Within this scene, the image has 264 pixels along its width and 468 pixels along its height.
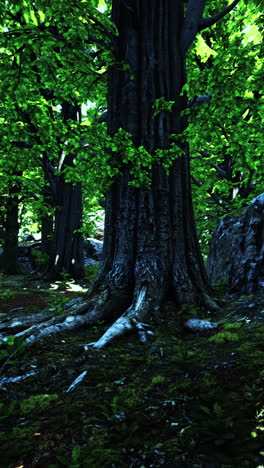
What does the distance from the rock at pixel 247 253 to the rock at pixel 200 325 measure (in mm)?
Answer: 1804

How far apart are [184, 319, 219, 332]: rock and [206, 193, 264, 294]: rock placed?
180 cm

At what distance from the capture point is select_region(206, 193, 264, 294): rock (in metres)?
5.43

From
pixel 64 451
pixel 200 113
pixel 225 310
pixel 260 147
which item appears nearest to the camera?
pixel 64 451

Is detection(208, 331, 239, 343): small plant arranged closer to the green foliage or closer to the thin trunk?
the green foliage

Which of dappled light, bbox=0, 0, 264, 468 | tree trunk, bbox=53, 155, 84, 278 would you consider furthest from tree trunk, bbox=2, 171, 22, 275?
dappled light, bbox=0, 0, 264, 468

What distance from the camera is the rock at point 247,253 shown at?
5.43 meters

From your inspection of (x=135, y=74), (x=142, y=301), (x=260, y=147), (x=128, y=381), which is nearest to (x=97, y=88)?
(x=135, y=74)

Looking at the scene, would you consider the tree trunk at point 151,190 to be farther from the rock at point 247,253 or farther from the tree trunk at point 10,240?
the tree trunk at point 10,240

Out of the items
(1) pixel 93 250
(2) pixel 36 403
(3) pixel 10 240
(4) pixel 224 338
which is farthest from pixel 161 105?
(1) pixel 93 250

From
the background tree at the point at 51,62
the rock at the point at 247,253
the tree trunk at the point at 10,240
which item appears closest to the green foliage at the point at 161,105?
the background tree at the point at 51,62

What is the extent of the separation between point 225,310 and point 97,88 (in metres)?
6.34

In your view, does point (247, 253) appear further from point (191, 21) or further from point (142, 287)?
point (191, 21)

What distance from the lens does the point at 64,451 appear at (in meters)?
1.76

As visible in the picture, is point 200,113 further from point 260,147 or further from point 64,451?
point 64,451
